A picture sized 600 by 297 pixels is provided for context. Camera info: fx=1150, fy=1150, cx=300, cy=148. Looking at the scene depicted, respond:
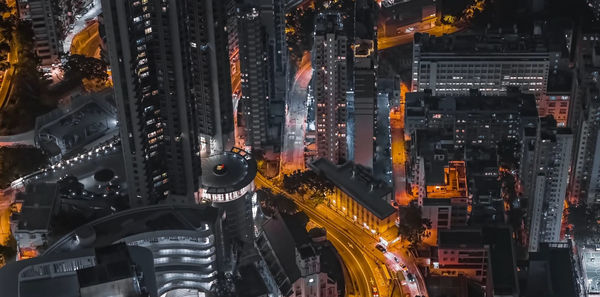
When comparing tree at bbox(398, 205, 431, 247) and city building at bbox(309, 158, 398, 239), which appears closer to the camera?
tree at bbox(398, 205, 431, 247)

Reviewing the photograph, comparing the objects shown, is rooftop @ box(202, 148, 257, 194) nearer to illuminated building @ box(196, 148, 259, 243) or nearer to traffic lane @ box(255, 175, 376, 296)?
illuminated building @ box(196, 148, 259, 243)

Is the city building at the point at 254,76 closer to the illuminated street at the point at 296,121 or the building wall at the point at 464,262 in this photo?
the illuminated street at the point at 296,121

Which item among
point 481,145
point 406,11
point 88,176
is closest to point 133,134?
point 88,176

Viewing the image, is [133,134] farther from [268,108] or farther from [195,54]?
[268,108]

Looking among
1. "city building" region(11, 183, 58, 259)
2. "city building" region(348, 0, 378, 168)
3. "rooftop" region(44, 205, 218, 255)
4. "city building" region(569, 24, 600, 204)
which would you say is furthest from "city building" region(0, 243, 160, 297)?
"city building" region(569, 24, 600, 204)

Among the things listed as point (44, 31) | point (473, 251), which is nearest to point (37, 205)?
point (44, 31)
